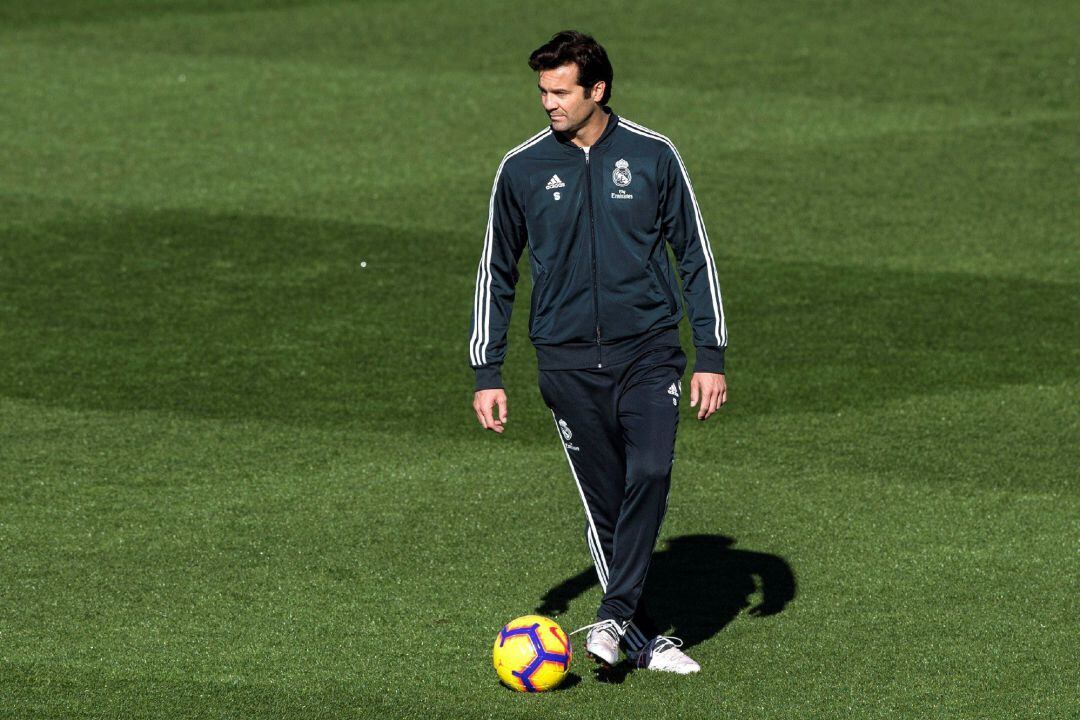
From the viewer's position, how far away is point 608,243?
7359 mm

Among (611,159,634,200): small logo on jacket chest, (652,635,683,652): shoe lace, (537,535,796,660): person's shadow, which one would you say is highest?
(611,159,634,200): small logo on jacket chest

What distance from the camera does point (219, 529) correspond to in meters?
9.62

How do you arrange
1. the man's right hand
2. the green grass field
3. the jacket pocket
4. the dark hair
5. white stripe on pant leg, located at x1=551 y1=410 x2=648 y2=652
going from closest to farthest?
1. the dark hair
2. the jacket pocket
3. the man's right hand
4. white stripe on pant leg, located at x1=551 y1=410 x2=648 y2=652
5. the green grass field

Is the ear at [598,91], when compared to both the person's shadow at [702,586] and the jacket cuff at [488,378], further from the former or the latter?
the person's shadow at [702,586]

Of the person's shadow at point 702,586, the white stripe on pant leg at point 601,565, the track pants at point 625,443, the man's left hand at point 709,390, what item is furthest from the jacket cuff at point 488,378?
the person's shadow at point 702,586

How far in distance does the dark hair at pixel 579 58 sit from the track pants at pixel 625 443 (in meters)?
1.18

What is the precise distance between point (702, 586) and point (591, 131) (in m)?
2.64

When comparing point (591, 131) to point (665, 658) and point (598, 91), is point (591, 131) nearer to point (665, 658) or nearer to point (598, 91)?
point (598, 91)

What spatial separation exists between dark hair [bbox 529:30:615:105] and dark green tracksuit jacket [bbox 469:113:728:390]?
9.3 inches

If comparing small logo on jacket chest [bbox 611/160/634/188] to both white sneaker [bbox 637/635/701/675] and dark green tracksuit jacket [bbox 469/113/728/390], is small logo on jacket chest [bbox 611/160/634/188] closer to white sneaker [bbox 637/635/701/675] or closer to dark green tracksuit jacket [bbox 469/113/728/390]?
dark green tracksuit jacket [bbox 469/113/728/390]

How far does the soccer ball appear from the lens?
7.35 metres

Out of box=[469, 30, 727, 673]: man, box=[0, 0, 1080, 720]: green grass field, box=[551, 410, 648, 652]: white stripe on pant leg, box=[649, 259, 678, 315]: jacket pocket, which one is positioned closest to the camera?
box=[469, 30, 727, 673]: man

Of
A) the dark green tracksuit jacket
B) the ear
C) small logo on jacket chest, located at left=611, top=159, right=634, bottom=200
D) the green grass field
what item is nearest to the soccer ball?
the green grass field

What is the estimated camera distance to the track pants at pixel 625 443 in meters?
7.35
